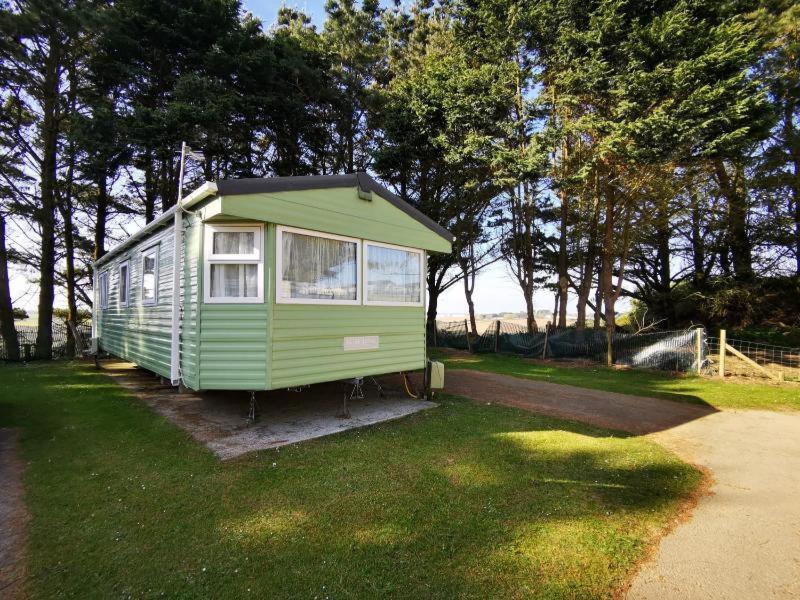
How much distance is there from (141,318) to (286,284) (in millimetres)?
4499

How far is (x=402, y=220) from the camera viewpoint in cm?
714

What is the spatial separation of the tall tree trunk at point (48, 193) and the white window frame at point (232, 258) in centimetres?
1315

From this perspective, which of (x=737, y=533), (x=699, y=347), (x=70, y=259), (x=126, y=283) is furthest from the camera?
(x=70, y=259)

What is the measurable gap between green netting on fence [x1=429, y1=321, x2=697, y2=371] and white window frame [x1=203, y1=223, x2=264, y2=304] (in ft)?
37.8

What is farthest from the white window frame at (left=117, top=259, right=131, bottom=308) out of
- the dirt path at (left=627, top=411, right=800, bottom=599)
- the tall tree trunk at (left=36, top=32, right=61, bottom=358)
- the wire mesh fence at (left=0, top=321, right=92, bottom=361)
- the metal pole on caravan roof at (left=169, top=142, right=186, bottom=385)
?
the dirt path at (left=627, top=411, right=800, bottom=599)

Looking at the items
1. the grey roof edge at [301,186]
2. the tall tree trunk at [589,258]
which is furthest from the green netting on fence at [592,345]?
the grey roof edge at [301,186]

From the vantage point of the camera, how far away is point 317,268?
5.93 metres

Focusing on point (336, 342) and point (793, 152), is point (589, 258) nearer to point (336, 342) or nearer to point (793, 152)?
point (793, 152)

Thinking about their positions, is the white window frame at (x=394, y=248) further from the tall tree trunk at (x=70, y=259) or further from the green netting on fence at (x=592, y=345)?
the tall tree trunk at (x=70, y=259)

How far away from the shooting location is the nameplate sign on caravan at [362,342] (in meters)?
6.29

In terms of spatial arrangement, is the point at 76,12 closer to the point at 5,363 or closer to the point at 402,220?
the point at 5,363

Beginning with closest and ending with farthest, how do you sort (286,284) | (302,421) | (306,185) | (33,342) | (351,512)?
(351,512) → (286,284) → (306,185) → (302,421) → (33,342)

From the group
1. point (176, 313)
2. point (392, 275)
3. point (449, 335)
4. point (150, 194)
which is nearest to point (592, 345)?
point (449, 335)

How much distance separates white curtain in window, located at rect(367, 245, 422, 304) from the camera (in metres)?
6.69
